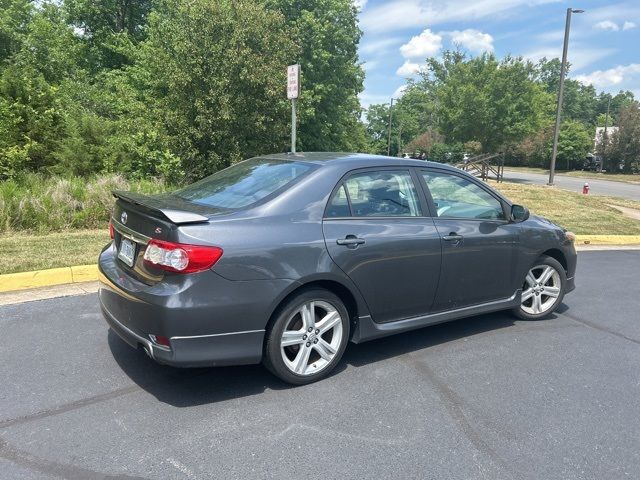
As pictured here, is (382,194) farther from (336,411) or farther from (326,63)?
(326,63)

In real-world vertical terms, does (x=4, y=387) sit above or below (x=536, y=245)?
below

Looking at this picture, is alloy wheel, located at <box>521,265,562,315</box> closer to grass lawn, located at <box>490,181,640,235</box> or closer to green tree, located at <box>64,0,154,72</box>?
grass lawn, located at <box>490,181,640,235</box>

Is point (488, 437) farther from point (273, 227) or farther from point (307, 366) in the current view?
point (273, 227)

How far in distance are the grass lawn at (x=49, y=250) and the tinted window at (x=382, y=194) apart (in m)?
3.89

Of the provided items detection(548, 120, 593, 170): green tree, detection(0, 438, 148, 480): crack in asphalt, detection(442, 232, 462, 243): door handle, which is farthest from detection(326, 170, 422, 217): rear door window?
detection(548, 120, 593, 170): green tree

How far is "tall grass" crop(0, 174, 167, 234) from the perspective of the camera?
795cm

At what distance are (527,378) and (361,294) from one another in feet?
4.70

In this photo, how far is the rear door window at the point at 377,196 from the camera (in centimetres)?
374

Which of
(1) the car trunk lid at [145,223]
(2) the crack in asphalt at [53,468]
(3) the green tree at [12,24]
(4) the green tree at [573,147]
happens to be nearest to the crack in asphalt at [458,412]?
(2) the crack in asphalt at [53,468]

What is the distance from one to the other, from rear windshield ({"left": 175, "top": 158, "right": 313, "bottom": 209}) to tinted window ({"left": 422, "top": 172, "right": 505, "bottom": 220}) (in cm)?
119

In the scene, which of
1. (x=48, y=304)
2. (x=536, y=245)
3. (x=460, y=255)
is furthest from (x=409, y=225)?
(x=48, y=304)

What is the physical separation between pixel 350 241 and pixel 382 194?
619mm

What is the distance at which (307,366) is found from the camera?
3570 millimetres

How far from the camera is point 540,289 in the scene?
16.7 feet
